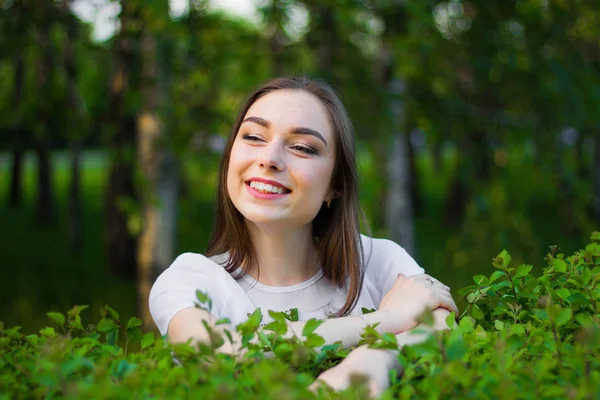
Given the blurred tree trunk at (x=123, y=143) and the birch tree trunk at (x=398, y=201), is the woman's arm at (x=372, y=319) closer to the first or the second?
the blurred tree trunk at (x=123, y=143)

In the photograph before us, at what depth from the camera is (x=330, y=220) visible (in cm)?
271

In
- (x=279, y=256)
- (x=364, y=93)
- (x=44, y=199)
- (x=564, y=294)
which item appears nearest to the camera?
(x=564, y=294)

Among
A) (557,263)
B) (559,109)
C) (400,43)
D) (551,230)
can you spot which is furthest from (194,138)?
(551,230)

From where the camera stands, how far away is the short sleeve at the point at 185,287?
210cm

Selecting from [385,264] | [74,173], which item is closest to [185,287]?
[385,264]

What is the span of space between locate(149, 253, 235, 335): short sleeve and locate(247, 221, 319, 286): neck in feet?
0.59

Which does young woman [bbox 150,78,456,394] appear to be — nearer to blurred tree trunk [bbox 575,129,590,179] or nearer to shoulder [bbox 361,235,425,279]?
shoulder [bbox 361,235,425,279]

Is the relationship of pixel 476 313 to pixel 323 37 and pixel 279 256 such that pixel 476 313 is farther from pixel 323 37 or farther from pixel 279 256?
pixel 323 37

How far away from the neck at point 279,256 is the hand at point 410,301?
13.9 inches

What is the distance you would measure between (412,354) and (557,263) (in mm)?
616

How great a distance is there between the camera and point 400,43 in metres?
5.55

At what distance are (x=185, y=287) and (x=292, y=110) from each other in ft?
2.30

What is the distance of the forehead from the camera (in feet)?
7.92

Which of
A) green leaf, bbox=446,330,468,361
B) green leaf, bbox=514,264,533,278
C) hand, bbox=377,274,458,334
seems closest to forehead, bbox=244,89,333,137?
hand, bbox=377,274,458,334
